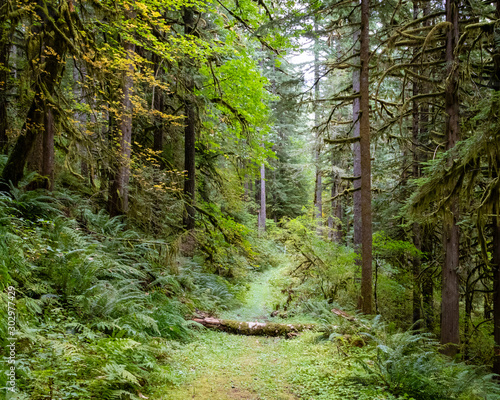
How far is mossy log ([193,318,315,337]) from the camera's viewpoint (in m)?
7.37

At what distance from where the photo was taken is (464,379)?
14.3 ft

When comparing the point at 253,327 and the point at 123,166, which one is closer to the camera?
the point at 253,327

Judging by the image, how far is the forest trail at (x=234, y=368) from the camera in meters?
4.23

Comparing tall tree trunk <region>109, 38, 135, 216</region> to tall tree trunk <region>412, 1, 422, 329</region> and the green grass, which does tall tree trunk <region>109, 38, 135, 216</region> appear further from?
tall tree trunk <region>412, 1, 422, 329</region>

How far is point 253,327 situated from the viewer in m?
7.54

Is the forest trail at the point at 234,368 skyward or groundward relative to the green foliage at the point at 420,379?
groundward

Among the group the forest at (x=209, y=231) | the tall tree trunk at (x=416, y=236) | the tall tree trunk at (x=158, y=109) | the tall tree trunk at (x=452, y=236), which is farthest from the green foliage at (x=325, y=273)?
the tall tree trunk at (x=158, y=109)

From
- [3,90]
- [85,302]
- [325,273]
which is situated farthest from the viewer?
[325,273]

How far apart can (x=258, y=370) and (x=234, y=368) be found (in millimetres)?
413

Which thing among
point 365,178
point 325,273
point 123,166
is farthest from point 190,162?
point 325,273

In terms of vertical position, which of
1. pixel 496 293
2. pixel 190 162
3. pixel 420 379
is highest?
pixel 190 162

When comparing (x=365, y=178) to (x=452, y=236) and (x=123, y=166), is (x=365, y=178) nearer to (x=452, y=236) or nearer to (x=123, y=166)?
(x=452, y=236)

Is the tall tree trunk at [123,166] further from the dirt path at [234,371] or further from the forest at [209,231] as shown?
the dirt path at [234,371]

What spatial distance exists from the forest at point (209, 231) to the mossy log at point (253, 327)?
0.03 m
